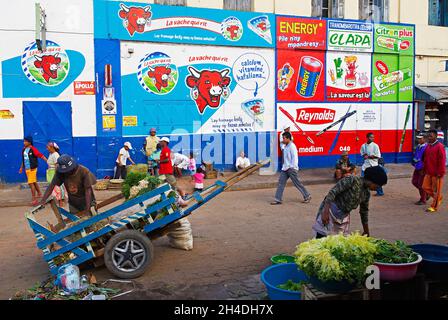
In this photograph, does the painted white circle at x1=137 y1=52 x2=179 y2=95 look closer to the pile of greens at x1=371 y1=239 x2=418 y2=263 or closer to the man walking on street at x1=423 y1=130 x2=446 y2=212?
the man walking on street at x1=423 y1=130 x2=446 y2=212

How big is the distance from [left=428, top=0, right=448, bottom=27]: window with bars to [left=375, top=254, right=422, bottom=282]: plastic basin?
1870cm

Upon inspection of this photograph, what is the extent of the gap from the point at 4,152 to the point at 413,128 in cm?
1579

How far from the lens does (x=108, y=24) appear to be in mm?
Answer: 14156

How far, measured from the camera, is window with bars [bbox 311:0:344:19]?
17453 mm

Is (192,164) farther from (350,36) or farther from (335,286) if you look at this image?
(335,286)

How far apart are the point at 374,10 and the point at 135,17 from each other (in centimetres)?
992

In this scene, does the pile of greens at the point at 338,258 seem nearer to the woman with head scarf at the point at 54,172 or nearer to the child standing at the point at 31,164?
the woman with head scarf at the point at 54,172

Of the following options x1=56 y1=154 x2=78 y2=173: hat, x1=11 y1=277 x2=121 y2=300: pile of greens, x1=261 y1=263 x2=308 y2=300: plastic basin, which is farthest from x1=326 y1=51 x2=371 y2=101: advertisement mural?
x1=11 y1=277 x2=121 y2=300: pile of greens

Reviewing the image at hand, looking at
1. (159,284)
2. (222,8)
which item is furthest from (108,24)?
(159,284)

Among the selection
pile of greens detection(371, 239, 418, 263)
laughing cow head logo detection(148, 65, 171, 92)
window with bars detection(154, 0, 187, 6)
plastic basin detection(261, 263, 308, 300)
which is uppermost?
window with bars detection(154, 0, 187, 6)

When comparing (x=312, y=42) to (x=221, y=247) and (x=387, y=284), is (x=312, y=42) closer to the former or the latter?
(x=221, y=247)

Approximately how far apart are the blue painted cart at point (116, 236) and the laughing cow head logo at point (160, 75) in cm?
934

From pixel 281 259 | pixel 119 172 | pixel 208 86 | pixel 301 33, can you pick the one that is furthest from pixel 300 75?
pixel 281 259

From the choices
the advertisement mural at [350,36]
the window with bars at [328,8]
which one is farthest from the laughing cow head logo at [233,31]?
the advertisement mural at [350,36]
